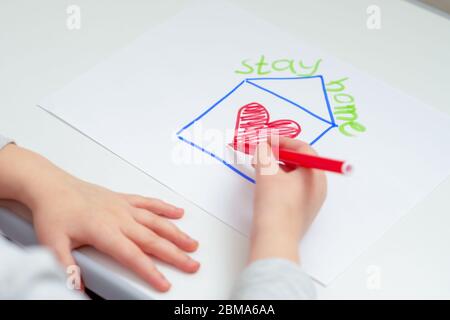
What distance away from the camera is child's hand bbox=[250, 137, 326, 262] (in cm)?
54

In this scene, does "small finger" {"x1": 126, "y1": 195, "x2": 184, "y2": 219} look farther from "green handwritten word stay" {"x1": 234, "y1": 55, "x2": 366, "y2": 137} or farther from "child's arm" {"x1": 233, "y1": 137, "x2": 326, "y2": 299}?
"green handwritten word stay" {"x1": 234, "y1": 55, "x2": 366, "y2": 137}

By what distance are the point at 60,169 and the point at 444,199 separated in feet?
1.32

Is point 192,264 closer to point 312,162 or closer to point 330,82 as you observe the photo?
point 312,162

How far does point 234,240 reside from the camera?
22.6 inches

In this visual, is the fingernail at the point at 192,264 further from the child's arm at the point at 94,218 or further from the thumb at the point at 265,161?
the thumb at the point at 265,161

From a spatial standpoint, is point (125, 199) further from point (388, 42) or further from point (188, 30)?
point (388, 42)

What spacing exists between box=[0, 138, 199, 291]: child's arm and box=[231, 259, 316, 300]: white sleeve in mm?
56

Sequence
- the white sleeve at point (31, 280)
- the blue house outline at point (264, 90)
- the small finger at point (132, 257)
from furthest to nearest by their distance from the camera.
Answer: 1. the blue house outline at point (264, 90)
2. the small finger at point (132, 257)
3. the white sleeve at point (31, 280)

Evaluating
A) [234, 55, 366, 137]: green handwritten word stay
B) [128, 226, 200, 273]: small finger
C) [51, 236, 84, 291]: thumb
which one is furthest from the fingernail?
[234, 55, 366, 137]: green handwritten word stay

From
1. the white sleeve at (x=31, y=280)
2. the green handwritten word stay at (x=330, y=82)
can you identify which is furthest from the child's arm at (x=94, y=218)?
the green handwritten word stay at (x=330, y=82)

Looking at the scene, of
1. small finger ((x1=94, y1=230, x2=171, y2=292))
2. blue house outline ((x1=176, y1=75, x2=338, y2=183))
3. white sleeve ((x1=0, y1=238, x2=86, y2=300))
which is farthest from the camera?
blue house outline ((x1=176, y1=75, x2=338, y2=183))

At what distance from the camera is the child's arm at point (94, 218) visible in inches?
21.6

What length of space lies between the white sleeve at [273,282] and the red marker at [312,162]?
97mm
